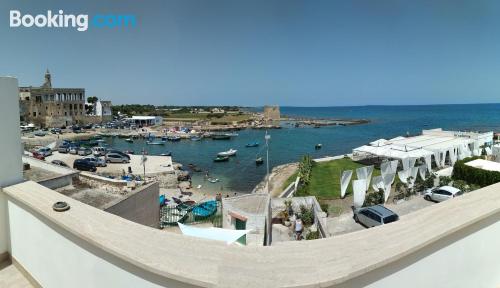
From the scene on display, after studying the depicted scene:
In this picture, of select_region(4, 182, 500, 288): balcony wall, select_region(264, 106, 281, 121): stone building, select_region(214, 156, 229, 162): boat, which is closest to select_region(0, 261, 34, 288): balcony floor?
select_region(4, 182, 500, 288): balcony wall

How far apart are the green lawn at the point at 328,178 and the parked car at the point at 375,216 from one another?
4.91 meters

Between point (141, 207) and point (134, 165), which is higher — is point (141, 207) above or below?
above

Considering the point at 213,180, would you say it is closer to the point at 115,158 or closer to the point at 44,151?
the point at 115,158

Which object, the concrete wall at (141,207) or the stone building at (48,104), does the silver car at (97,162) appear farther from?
the stone building at (48,104)

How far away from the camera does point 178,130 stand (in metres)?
78.5

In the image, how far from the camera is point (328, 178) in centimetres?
2352

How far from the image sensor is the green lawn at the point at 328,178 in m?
19.4

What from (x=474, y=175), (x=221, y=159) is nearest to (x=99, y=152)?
(x=221, y=159)

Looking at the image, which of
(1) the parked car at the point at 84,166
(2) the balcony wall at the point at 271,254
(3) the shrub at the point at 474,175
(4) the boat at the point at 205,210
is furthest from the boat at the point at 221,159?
(2) the balcony wall at the point at 271,254

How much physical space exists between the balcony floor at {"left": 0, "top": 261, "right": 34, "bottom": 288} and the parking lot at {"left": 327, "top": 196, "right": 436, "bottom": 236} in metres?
10.1

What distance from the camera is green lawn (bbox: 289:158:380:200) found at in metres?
19.4

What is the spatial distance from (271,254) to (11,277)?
10.1 feet

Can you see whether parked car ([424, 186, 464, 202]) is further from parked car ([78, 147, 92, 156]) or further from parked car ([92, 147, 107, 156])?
parked car ([78, 147, 92, 156])

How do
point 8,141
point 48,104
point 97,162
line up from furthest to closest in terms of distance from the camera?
1. point 48,104
2. point 97,162
3. point 8,141
